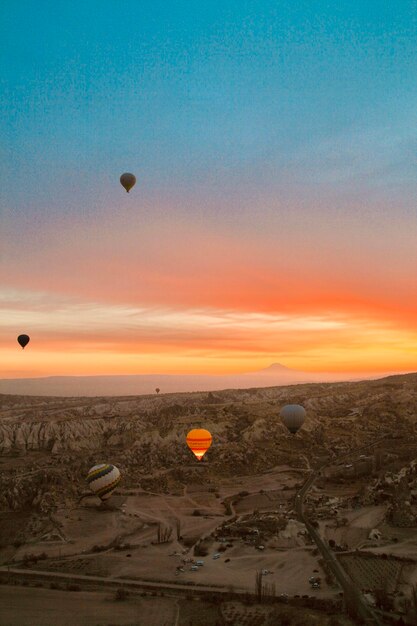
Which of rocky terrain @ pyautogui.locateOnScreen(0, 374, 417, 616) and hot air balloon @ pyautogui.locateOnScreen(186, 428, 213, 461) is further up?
hot air balloon @ pyautogui.locateOnScreen(186, 428, 213, 461)

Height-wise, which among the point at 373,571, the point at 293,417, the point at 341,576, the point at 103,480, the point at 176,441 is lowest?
the point at 373,571

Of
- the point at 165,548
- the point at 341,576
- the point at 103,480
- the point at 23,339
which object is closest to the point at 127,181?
the point at 23,339

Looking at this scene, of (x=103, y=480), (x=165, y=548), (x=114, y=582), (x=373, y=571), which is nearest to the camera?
(x=114, y=582)

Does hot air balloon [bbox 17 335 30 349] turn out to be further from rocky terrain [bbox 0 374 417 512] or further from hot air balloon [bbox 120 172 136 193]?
hot air balloon [bbox 120 172 136 193]

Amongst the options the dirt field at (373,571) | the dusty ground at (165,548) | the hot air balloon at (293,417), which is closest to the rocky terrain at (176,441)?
the dusty ground at (165,548)

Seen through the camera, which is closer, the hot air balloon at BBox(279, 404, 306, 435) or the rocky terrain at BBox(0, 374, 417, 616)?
the rocky terrain at BBox(0, 374, 417, 616)

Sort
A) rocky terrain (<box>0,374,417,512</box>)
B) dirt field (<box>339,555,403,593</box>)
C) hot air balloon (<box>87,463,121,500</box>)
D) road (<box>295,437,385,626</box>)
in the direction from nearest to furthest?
1. road (<box>295,437,385,626</box>)
2. dirt field (<box>339,555,403,593</box>)
3. hot air balloon (<box>87,463,121,500</box>)
4. rocky terrain (<box>0,374,417,512</box>)

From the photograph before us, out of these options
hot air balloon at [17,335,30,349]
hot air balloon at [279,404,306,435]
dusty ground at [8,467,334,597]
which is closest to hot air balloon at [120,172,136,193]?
hot air balloon at [17,335,30,349]

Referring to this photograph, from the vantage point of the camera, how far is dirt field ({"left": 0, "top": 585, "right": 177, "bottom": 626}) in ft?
89.8

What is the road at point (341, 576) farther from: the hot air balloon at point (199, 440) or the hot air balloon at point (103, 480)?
the hot air balloon at point (103, 480)

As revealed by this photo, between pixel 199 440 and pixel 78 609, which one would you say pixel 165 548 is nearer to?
pixel 78 609

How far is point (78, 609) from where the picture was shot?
94.6ft

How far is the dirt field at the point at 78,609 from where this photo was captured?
1078 inches

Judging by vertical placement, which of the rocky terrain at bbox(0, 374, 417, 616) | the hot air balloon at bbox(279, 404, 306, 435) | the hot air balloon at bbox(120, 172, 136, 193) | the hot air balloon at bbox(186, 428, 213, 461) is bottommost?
the rocky terrain at bbox(0, 374, 417, 616)
